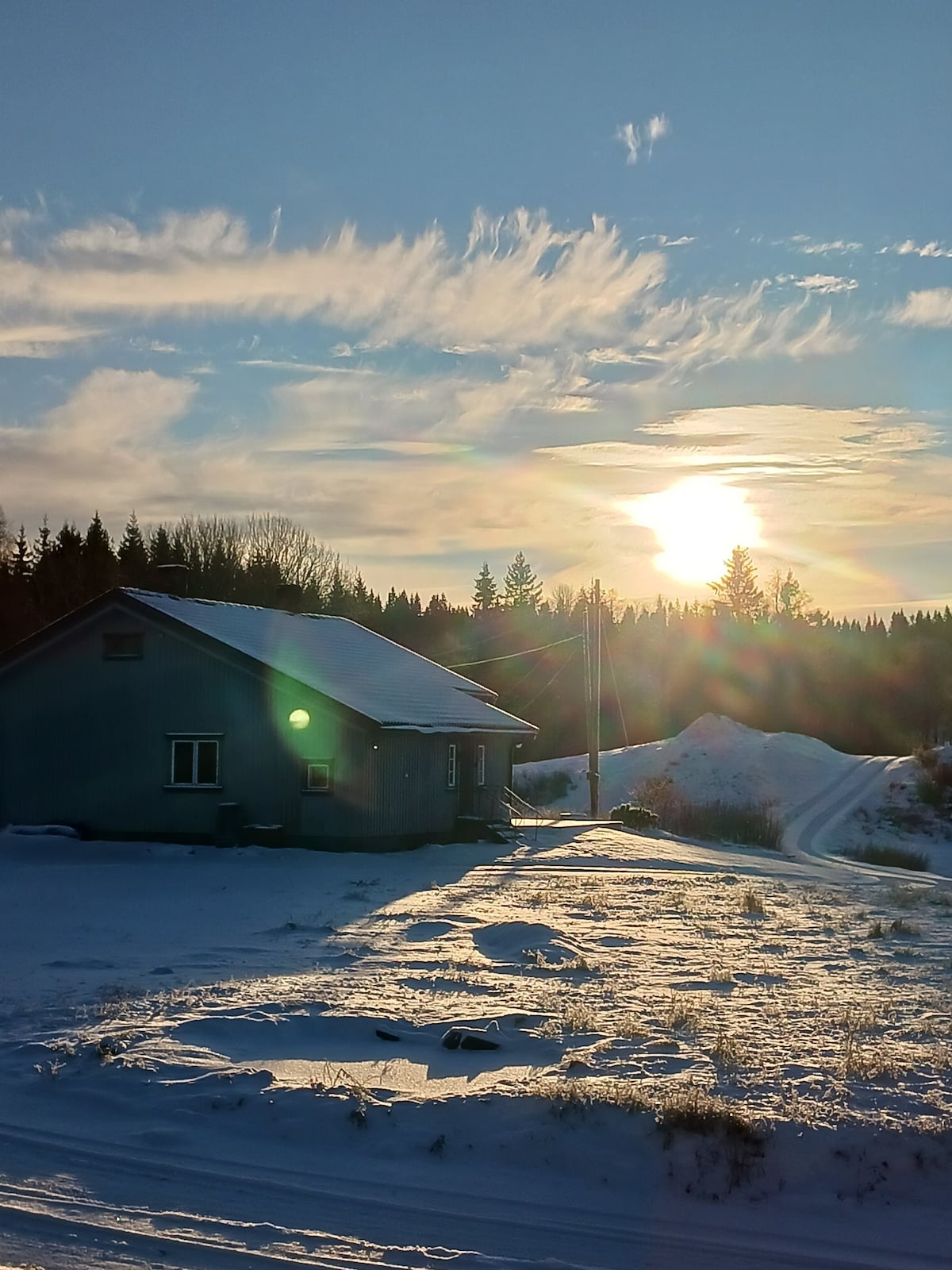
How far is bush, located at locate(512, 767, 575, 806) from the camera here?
5116cm

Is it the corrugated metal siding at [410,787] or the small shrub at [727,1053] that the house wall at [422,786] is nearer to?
the corrugated metal siding at [410,787]

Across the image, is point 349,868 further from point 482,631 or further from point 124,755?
point 482,631

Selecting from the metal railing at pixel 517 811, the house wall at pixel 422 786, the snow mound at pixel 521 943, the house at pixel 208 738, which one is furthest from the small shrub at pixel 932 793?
the snow mound at pixel 521 943

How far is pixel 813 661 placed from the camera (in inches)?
3187

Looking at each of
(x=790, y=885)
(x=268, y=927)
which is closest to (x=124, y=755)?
(x=268, y=927)

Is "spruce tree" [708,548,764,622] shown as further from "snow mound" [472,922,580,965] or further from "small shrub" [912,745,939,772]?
"snow mound" [472,922,580,965]

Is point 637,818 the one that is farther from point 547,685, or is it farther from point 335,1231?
point 547,685

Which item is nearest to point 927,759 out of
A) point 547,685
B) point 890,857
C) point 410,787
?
point 890,857

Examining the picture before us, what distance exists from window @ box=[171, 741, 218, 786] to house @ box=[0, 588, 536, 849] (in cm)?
3

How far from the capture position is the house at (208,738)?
26938mm

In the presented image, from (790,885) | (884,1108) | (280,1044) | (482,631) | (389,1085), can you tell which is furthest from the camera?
(482,631)

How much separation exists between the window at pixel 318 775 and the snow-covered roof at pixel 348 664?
152cm

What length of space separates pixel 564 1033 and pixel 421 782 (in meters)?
19.0

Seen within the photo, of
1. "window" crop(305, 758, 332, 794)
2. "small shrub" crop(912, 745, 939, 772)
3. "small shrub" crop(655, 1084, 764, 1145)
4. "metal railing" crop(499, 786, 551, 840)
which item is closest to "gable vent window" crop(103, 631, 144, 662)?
"window" crop(305, 758, 332, 794)
